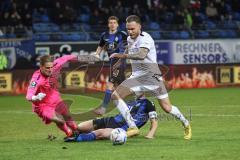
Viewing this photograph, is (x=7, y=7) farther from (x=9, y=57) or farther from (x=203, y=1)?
(x=203, y=1)

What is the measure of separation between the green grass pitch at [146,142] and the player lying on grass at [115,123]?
0.19 meters

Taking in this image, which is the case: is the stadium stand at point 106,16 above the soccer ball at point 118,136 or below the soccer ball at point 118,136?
above

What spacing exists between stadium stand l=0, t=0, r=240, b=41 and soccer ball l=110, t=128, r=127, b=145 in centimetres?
1587

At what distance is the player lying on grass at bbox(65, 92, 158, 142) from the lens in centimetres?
1155

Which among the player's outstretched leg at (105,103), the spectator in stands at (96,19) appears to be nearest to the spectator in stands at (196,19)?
the spectator in stands at (96,19)

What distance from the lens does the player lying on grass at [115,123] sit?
11547 mm

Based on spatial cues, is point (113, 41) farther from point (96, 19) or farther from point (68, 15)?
point (96, 19)

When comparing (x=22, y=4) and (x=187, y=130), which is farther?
(x=22, y=4)

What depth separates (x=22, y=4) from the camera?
2780 cm

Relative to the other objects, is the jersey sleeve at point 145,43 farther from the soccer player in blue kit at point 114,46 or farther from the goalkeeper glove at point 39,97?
the soccer player in blue kit at point 114,46

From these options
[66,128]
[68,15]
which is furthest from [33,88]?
[68,15]

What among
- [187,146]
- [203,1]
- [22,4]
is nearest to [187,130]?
[187,146]

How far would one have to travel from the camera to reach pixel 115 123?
1184 centimetres

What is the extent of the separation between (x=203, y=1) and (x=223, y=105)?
15.4m
